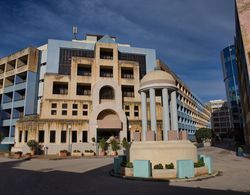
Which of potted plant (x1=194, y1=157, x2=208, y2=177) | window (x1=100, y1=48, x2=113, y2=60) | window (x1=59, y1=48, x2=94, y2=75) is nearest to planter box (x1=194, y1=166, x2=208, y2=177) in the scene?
potted plant (x1=194, y1=157, x2=208, y2=177)

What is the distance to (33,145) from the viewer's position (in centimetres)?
3525

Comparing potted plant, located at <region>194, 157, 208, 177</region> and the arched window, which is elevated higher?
the arched window

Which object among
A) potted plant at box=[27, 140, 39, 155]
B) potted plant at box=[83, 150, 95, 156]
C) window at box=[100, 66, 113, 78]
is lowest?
potted plant at box=[83, 150, 95, 156]

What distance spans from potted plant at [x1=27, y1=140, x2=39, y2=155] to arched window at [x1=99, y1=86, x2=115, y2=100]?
14145mm

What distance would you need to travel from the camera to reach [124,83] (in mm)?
43938

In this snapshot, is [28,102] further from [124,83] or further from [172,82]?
[172,82]

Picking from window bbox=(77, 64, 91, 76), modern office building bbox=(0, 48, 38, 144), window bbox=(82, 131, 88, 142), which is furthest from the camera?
modern office building bbox=(0, 48, 38, 144)

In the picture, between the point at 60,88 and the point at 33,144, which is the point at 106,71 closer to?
A: the point at 60,88

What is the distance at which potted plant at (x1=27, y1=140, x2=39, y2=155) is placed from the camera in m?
35.1

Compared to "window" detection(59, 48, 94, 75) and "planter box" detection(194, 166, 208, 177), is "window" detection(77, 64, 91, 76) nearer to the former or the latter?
"window" detection(59, 48, 94, 75)

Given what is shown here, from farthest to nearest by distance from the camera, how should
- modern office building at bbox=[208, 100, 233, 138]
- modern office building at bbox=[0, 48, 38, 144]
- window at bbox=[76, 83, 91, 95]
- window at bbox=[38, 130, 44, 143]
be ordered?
modern office building at bbox=[208, 100, 233, 138]
modern office building at bbox=[0, 48, 38, 144]
window at bbox=[76, 83, 91, 95]
window at bbox=[38, 130, 44, 143]

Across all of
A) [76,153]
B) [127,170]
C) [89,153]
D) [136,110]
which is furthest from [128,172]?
[136,110]

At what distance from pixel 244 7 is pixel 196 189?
27.6 metres

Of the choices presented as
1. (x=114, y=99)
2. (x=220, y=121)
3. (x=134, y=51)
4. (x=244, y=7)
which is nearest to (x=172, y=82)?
(x=244, y=7)
